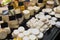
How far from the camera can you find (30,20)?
1336 millimetres

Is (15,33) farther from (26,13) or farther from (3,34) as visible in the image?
(26,13)

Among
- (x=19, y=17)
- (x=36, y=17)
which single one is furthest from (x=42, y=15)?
(x=19, y=17)

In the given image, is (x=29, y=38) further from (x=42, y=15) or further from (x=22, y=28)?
(x=42, y=15)

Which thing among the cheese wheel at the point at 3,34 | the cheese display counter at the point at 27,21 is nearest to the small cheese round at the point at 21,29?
the cheese display counter at the point at 27,21

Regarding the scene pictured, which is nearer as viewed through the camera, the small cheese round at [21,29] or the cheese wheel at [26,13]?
the small cheese round at [21,29]

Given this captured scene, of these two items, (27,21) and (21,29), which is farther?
(27,21)

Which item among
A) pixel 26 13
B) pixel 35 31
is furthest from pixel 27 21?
pixel 35 31

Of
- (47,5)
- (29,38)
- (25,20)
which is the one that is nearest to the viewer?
(29,38)

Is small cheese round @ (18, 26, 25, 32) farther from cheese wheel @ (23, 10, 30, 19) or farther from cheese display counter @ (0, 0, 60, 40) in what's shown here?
cheese wheel @ (23, 10, 30, 19)

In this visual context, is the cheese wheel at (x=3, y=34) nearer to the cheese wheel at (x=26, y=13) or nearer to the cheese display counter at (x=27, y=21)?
the cheese display counter at (x=27, y=21)

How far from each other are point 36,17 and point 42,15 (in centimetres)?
6

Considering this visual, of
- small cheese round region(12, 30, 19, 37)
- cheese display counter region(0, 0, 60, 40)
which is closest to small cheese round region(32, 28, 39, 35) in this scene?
cheese display counter region(0, 0, 60, 40)

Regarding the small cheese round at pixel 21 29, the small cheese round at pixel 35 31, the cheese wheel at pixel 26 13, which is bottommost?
the small cheese round at pixel 35 31

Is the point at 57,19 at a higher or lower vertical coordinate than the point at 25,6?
lower
